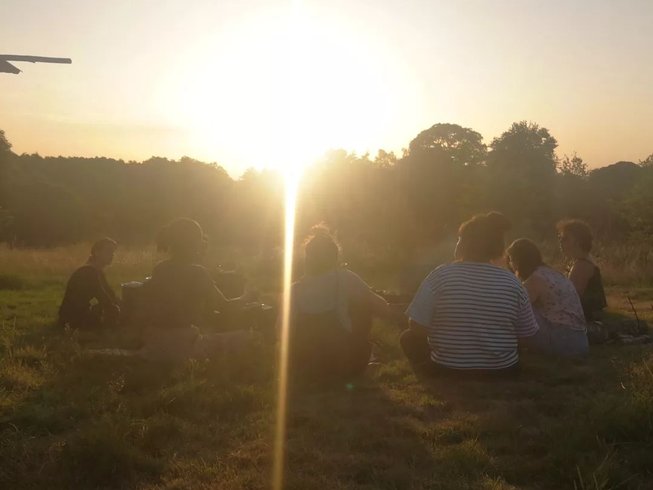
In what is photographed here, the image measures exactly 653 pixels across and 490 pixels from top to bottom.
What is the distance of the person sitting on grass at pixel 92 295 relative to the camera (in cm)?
855

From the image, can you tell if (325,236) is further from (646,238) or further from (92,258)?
(646,238)

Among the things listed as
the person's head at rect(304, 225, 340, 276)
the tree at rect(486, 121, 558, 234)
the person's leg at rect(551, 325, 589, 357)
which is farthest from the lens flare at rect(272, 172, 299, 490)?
the tree at rect(486, 121, 558, 234)

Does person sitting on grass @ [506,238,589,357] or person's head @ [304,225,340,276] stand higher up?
person's head @ [304,225,340,276]

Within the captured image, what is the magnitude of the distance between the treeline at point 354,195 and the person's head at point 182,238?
16.0m

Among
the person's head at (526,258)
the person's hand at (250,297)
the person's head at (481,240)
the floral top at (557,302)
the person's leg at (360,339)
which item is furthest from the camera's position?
the person's hand at (250,297)

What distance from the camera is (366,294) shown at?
623 centimetres

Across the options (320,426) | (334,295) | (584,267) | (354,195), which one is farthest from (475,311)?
(354,195)

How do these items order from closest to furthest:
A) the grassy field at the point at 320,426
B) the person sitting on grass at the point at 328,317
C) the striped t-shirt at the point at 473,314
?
1. the grassy field at the point at 320,426
2. the striped t-shirt at the point at 473,314
3. the person sitting on grass at the point at 328,317

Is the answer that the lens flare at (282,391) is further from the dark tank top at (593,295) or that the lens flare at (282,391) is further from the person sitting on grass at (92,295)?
the dark tank top at (593,295)

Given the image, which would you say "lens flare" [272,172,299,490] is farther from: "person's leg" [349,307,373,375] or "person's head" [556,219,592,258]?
"person's head" [556,219,592,258]

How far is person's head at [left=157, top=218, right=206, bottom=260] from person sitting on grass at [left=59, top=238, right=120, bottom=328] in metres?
2.32

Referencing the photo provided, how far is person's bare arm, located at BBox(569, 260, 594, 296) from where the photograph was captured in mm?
8156

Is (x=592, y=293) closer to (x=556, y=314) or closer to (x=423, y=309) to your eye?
(x=556, y=314)

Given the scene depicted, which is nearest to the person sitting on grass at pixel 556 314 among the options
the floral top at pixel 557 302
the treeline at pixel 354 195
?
the floral top at pixel 557 302
